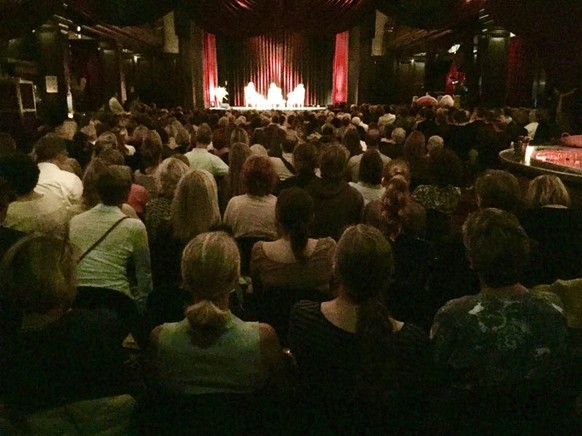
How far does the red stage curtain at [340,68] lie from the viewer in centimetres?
1933

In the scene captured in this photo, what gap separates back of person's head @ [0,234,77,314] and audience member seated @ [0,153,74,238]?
1.41m

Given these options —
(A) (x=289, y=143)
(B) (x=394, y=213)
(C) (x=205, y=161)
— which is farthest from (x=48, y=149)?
(B) (x=394, y=213)

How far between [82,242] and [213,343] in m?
1.21

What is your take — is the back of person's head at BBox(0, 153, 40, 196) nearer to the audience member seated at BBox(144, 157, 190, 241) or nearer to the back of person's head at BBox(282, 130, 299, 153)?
the audience member seated at BBox(144, 157, 190, 241)

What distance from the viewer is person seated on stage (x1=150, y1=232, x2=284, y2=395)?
1.63 meters

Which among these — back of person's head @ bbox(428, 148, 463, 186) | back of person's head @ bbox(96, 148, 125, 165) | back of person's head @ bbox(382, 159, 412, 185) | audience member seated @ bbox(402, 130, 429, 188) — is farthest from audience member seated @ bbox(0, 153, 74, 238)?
audience member seated @ bbox(402, 130, 429, 188)

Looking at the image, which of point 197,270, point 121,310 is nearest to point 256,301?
point 121,310

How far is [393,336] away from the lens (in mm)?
1555

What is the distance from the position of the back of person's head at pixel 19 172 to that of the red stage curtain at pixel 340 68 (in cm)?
→ 1706

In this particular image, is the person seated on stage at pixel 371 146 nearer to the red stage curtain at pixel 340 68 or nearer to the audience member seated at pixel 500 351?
the audience member seated at pixel 500 351

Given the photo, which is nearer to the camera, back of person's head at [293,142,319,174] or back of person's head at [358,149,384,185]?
back of person's head at [358,149,384,185]

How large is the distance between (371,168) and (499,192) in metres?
1.08

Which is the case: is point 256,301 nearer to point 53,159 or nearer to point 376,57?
point 53,159

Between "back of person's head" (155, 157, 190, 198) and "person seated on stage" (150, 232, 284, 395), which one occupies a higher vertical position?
"back of person's head" (155, 157, 190, 198)
